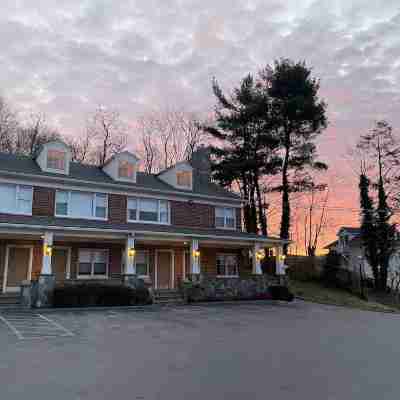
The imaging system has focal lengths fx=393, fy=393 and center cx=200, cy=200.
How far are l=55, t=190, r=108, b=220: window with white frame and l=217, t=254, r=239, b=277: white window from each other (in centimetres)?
756

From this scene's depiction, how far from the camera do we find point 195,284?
19.5 metres

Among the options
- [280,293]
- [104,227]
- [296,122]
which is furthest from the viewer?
[296,122]

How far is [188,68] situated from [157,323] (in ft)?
45.2

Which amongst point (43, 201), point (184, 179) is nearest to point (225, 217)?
point (184, 179)

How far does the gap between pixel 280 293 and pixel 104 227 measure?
10.1 meters

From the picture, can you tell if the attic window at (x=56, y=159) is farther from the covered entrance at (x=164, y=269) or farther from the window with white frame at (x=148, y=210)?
the covered entrance at (x=164, y=269)

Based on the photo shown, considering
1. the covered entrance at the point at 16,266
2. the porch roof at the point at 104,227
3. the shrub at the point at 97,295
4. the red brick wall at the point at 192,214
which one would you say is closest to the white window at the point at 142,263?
the porch roof at the point at 104,227

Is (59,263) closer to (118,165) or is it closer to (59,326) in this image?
(118,165)

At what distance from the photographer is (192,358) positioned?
7.73 meters

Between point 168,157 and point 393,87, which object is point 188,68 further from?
point 168,157

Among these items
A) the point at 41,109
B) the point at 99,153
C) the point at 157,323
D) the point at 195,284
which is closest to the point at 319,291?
the point at 195,284

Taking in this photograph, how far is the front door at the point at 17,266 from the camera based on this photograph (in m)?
17.9

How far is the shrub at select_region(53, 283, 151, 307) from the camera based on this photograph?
51.8 feet

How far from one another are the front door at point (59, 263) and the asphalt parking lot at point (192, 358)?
16.4 ft
